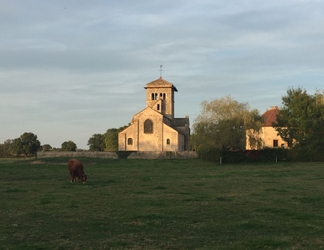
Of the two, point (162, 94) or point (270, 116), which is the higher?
point (162, 94)

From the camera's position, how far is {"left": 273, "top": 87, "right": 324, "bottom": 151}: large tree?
53.7 meters

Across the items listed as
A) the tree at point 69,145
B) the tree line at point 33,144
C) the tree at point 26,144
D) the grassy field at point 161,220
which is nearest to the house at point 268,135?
the grassy field at point 161,220

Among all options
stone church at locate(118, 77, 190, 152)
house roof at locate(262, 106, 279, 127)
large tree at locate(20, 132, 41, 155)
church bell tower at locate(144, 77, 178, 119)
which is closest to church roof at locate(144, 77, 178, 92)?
church bell tower at locate(144, 77, 178, 119)

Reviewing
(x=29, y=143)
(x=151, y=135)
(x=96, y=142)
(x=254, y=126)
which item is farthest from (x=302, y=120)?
(x=96, y=142)

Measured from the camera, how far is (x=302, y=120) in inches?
2137

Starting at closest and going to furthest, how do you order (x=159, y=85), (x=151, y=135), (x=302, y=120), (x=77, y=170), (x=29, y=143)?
(x=77, y=170) < (x=302, y=120) < (x=151, y=135) < (x=159, y=85) < (x=29, y=143)

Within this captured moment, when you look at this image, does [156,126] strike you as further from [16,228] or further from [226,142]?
[16,228]

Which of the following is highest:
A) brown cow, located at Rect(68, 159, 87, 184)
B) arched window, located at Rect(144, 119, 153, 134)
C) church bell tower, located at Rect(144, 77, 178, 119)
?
church bell tower, located at Rect(144, 77, 178, 119)

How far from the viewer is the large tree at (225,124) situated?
56.2 metres

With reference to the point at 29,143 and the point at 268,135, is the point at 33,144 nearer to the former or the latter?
the point at 29,143

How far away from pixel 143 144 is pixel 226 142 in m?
31.5

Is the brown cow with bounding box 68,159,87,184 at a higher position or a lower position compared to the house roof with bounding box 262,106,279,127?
lower

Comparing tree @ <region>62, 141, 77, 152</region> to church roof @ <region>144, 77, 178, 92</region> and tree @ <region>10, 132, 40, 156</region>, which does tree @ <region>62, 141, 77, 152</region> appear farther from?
church roof @ <region>144, 77, 178, 92</region>

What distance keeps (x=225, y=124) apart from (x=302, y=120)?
9.12 m
